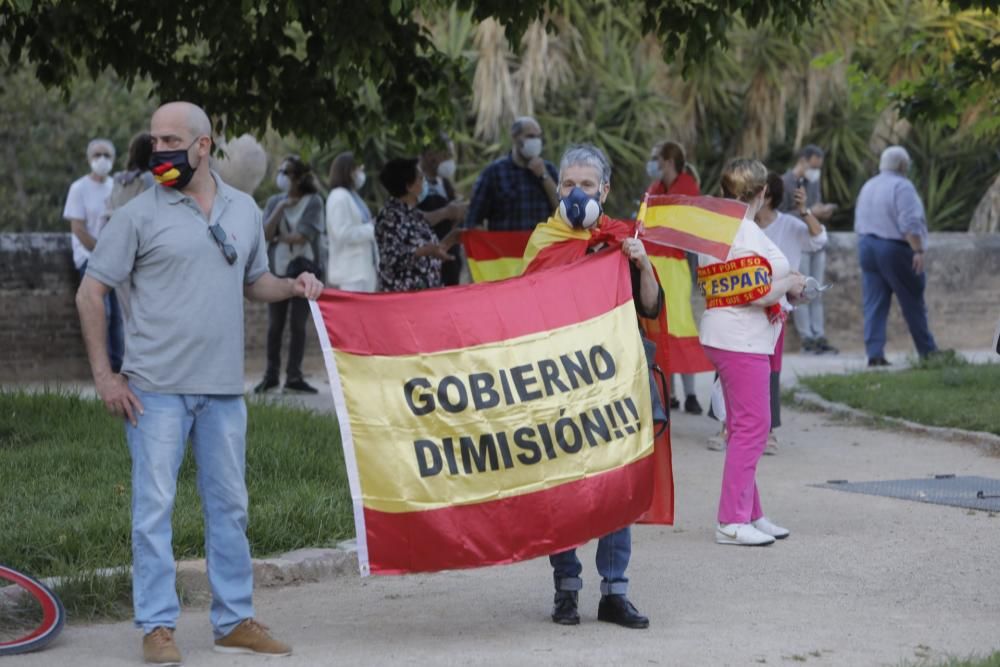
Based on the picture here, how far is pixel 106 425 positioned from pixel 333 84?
2824 mm

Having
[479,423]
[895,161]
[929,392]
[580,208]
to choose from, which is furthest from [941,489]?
[895,161]

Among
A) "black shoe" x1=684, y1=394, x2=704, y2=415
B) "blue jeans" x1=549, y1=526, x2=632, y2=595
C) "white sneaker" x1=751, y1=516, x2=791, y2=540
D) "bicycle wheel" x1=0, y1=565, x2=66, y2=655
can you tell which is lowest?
"black shoe" x1=684, y1=394, x2=704, y2=415

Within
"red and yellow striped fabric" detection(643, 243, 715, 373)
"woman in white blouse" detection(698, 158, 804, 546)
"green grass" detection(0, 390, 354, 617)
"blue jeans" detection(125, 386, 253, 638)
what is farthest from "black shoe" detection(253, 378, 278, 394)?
"blue jeans" detection(125, 386, 253, 638)

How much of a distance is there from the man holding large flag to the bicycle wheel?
6.07ft

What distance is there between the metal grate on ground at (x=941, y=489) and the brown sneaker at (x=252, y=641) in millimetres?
4534

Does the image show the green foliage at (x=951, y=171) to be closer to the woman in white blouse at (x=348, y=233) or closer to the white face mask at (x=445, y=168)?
the white face mask at (x=445, y=168)

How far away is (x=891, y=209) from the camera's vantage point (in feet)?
55.2

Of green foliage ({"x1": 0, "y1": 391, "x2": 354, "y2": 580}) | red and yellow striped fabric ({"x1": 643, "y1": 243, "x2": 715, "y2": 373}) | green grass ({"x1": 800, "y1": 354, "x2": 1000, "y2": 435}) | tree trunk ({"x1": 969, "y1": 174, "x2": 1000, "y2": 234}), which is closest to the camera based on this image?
green foliage ({"x1": 0, "y1": 391, "x2": 354, "y2": 580})

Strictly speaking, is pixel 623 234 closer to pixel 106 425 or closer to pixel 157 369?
pixel 157 369

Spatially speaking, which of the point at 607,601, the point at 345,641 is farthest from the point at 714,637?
the point at 345,641

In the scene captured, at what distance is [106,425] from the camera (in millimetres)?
10906

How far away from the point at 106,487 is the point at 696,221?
→ 3195mm

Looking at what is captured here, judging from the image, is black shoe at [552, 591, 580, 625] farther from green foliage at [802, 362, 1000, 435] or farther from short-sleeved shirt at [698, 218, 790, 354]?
green foliage at [802, 362, 1000, 435]

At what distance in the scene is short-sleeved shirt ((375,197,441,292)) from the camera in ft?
38.4
